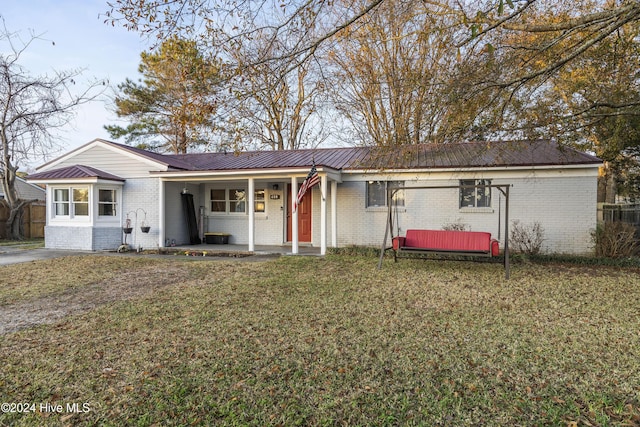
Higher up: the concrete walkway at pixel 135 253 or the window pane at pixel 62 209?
the window pane at pixel 62 209

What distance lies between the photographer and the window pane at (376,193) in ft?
40.9

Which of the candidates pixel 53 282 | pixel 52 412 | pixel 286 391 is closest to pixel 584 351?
pixel 286 391

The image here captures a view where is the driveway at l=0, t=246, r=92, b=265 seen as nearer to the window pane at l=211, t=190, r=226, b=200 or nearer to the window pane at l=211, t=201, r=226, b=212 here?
the window pane at l=211, t=201, r=226, b=212

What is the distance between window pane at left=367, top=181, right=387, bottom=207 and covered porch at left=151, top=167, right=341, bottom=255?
112 cm

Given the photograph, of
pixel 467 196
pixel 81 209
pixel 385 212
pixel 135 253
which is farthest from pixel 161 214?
pixel 467 196

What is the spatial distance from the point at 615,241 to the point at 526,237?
205 centimetres

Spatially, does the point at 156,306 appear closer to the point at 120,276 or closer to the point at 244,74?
the point at 120,276

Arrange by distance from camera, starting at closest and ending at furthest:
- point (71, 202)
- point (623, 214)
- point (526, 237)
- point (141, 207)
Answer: point (526, 237) < point (71, 202) < point (141, 207) < point (623, 214)

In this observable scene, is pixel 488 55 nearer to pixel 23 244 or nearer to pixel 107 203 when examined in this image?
pixel 107 203

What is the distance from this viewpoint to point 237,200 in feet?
46.9

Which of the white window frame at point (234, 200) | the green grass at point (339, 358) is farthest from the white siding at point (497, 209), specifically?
the green grass at point (339, 358)

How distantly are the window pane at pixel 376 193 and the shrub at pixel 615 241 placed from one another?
5.96 metres

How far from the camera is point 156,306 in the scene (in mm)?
5781

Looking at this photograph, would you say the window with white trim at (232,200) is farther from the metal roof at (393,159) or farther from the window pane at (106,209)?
the window pane at (106,209)
